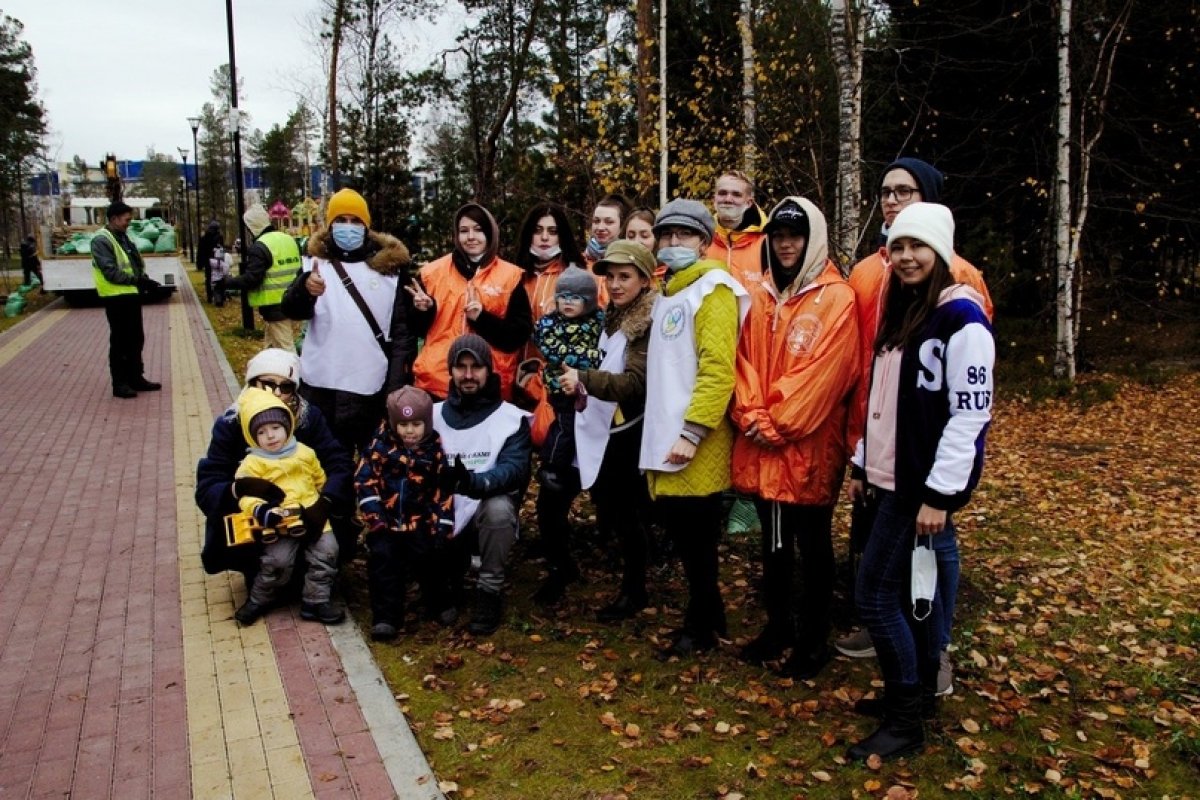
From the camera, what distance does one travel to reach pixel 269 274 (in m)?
7.98

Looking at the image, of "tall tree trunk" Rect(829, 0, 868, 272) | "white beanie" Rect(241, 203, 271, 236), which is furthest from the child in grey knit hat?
"white beanie" Rect(241, 203, 271, 236)

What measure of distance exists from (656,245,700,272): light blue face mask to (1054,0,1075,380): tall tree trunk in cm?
884

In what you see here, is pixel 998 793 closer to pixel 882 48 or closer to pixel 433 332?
pixel 433 332

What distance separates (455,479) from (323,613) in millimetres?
1056

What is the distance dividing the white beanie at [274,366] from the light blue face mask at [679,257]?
2102 mm

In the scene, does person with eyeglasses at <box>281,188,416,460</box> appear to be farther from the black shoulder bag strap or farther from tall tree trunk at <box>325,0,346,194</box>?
tall tree trunk at <box>325,0,346,194</box>

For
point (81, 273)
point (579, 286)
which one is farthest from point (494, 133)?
point (579, 286)

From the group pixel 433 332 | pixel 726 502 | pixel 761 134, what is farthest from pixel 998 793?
pixel 761 134

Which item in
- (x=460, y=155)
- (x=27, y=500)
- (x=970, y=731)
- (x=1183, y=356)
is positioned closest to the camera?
(x=970, y=731)

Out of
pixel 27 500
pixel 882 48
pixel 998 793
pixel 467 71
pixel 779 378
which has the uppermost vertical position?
pixel 467 71

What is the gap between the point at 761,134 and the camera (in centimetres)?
1191

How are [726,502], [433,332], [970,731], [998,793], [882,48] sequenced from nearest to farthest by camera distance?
[998,793] → [970,731] → [433,332] → [726,502] → [882,48]

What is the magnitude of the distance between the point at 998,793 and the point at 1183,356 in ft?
43.7

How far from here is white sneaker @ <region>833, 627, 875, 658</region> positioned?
174 inches
